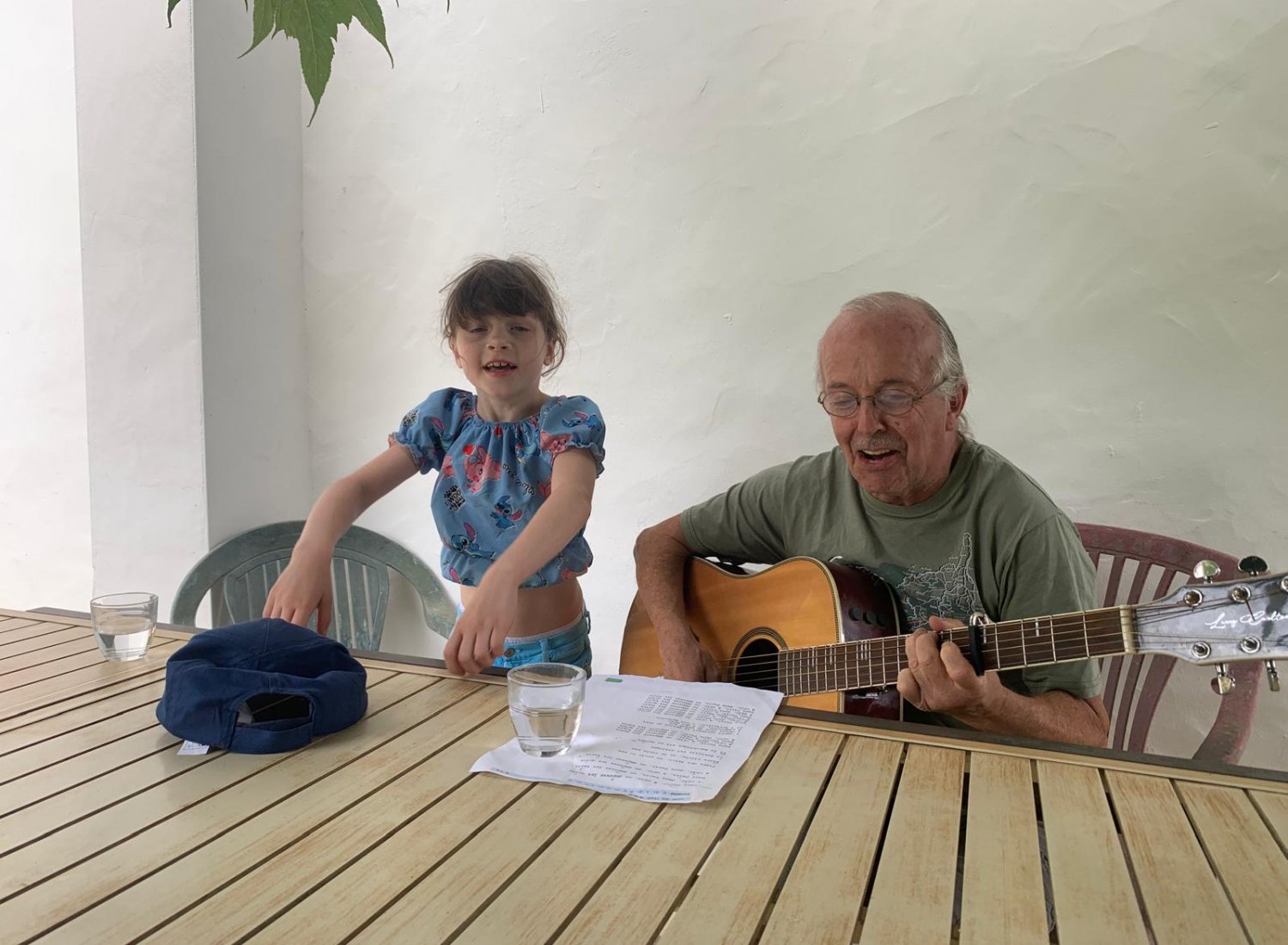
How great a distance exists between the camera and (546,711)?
1027 mm

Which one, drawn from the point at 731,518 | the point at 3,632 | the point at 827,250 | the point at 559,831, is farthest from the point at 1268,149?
the point at 3,632

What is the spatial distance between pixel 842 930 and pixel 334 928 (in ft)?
1.28

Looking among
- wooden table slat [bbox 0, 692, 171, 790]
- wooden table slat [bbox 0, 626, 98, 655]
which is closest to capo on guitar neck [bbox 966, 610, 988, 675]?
wooden table slat [bbox 0, 692, 171, 790]

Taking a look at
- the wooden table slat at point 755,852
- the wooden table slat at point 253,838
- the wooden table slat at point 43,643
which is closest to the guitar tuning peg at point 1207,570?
the wooden table slat at point 755,852

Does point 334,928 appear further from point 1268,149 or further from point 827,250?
point 1268,149

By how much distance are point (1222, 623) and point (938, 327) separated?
2.50ft

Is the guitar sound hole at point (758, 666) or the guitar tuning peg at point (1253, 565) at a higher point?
the guitar tuning peg at point (1253, 565)

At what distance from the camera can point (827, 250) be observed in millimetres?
2203

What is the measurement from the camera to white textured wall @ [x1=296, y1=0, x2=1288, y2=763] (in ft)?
6.09

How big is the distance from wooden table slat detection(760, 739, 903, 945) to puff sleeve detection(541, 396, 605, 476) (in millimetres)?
841

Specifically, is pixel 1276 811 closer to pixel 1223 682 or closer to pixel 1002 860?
pixel 1223 682

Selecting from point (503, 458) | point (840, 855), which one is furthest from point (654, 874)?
point (503, 458)

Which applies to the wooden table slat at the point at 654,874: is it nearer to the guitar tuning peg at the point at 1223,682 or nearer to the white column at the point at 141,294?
the guitar tuning peg at the point at 1223,682

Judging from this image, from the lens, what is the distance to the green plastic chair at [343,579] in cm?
252
